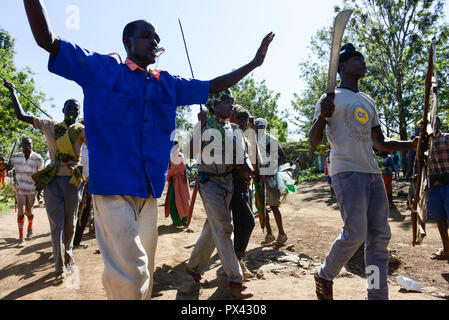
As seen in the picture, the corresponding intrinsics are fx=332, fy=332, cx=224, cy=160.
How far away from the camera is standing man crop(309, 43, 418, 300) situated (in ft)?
8.34

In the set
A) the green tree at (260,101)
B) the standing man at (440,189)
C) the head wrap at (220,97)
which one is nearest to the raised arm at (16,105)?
the head wrap at (220,97)

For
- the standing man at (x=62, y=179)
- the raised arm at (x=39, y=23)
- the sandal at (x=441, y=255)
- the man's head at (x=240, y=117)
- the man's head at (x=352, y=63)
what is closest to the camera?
the raised arm at (x=39, y=23)

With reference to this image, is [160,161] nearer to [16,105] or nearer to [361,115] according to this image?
[361,115]

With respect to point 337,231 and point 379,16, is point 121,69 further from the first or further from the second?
point 379,16

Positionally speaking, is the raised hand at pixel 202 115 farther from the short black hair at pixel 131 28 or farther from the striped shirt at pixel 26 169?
the striped shirt at pixel 26 169

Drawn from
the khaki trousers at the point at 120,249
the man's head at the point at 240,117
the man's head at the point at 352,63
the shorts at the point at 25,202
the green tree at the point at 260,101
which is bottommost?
the shorts at the point at 25,202

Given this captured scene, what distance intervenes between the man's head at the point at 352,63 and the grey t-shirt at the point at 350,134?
0.22 meters

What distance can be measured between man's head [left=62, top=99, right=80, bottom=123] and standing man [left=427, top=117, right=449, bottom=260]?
481 centimetres

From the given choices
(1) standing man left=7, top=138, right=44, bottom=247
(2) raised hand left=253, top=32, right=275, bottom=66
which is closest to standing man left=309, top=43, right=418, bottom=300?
(2) raised hand left=253, top=32, right=275, bottom=66

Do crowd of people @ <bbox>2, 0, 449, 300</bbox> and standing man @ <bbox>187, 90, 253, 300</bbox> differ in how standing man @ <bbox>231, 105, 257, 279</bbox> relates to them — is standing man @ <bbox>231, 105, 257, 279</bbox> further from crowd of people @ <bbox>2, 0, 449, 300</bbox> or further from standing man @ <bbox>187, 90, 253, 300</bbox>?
standing man @ <bbox>187, 90, 253, 300</bbox>

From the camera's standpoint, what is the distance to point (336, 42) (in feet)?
8.28

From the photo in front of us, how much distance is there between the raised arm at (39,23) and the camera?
1.63 meters
